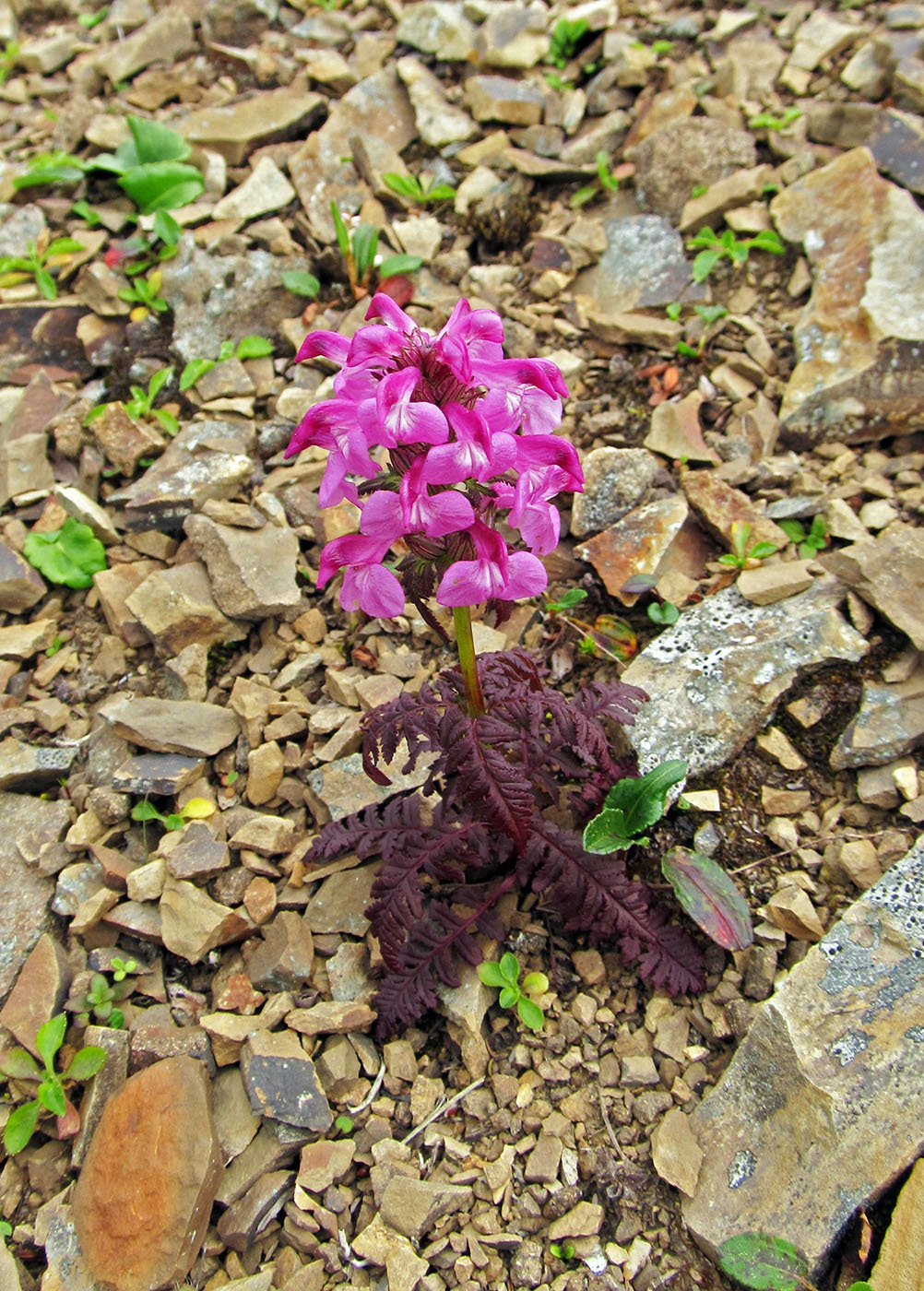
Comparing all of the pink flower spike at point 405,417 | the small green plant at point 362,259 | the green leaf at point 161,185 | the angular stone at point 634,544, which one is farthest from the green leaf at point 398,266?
the pink flower spike at point 405,417

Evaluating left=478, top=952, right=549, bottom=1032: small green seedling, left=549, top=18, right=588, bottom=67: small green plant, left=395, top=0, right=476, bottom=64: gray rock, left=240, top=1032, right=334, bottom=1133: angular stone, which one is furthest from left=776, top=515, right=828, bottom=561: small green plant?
left=395, top=0, right=476, bottom=64: gray rock

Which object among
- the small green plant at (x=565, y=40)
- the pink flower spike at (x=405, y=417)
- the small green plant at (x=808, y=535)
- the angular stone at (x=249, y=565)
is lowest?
the angular stone at (x=249, y=565)

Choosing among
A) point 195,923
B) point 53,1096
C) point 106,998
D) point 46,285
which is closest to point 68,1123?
point 53,1096

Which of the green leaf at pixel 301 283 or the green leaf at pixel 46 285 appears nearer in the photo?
the green leaf at pixel 301 283

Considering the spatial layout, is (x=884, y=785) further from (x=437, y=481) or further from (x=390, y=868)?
(x=437, y=481)

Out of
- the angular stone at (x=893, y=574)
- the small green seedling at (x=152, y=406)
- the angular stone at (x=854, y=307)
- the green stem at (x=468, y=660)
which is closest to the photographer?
the green stem at (x=468, y=660)

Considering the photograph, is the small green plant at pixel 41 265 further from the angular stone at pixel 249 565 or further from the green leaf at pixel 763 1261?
the green leaf at pixel 763 1261

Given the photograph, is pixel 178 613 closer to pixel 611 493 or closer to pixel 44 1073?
pixel 44 1073

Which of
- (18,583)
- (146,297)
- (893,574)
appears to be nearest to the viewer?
(893,574)
